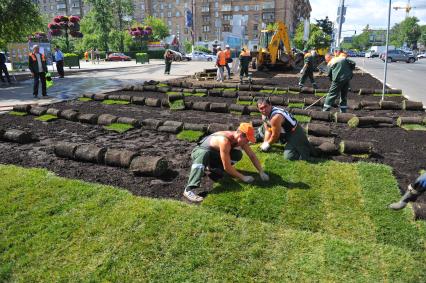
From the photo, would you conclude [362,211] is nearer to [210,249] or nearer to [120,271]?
[210,249]

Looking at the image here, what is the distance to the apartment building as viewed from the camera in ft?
276

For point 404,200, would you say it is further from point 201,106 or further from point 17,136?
point 17,136

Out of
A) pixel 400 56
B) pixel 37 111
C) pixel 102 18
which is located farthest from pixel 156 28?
pixel 37 111

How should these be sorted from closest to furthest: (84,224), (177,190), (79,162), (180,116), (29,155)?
(84,224)
(177,190)
(79,162)
(29,155)
(180,116)

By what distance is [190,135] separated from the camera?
745 cm

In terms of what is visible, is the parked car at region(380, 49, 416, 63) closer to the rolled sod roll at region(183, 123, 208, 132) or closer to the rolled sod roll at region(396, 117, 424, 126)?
→ the rolled sod roll at region(396, 117, 424, 126)

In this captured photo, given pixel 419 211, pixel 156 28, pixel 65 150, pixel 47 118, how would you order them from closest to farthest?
pixel 419 211 → pixel 65 150 → pixel 47 118 → pixel 156 28

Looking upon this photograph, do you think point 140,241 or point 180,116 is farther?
point 180,116

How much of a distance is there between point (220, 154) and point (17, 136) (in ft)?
15.9

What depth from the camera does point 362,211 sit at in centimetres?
427

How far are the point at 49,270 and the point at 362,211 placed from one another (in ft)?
12.2

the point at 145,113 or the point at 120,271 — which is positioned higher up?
the point at 145,113

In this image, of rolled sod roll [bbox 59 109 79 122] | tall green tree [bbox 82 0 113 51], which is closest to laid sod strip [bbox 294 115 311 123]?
rolled sod roll [bbox 59 109 79 122]

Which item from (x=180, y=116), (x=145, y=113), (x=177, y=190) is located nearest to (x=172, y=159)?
(x=177, y=190)
